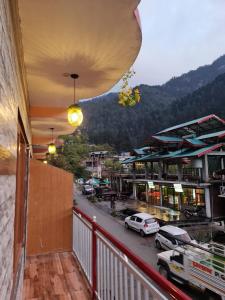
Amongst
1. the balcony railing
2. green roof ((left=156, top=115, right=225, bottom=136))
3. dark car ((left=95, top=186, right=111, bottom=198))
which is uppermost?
green roof ((left=156, top=115, right=225, bottom=136))

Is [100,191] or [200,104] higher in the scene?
[200,104]

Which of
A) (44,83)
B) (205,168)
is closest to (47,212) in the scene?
(44,83)

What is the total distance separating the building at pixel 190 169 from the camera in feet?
62.6

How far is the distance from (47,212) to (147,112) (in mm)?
94081

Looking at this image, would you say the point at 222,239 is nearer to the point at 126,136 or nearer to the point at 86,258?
the point at 86,258

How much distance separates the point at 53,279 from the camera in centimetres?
396

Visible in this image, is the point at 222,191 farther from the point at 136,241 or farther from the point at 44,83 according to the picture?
the point at 44,83

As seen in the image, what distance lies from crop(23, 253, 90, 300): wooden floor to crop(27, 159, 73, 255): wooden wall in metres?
0.29

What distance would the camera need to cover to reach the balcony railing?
1527 millimetres

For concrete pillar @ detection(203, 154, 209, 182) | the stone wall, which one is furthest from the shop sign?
the stone wall

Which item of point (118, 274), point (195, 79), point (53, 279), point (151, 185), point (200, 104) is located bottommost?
point (53, 279)

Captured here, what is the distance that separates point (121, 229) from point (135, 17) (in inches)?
635

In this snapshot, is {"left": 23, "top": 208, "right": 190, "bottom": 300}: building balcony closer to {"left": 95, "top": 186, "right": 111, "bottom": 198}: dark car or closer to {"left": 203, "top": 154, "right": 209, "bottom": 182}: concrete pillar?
{"left": 203, "top": 154, "right": 209, "bottom": 182}: concrete pillar

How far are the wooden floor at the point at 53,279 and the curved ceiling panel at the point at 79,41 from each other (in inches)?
120
